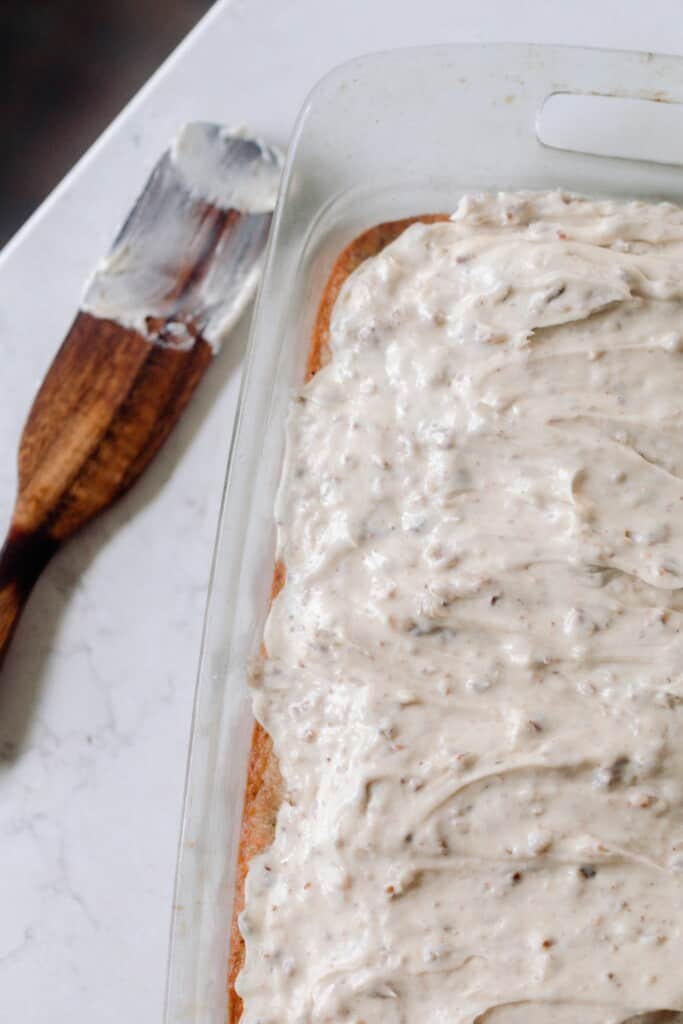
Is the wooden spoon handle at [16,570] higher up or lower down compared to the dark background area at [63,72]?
lower down

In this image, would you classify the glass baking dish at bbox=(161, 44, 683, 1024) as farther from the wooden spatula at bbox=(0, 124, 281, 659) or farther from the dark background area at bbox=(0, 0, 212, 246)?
the dark background area at bbox=(0, 0, 212, 246)

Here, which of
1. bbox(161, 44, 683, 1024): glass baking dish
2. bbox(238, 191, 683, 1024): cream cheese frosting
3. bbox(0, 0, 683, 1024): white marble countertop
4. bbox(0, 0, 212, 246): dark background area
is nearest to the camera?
bbox(238, 191, 683, 1024): cream cheese frosting

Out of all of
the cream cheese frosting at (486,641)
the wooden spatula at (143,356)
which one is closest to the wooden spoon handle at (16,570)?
the wooden spatula at (143,356)

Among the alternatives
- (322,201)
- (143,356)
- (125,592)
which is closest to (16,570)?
(125,592)

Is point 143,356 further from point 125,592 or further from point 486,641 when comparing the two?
point 486,641

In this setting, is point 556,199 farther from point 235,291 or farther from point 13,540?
point 13,540

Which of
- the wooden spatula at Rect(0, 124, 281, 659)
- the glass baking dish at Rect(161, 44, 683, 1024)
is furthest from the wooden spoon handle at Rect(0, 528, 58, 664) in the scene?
the glass baking dish at Rect(161, 44, 683, 1024)

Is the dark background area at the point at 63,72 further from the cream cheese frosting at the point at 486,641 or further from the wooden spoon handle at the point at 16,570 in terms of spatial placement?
the cream cheese frosting at the point at 486,641
